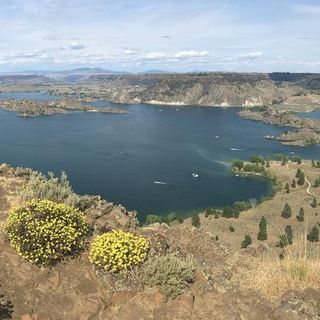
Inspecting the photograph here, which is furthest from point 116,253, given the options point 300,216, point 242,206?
point 242,206

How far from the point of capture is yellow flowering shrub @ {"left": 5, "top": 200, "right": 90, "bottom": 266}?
13.0 metres

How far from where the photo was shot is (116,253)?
12.7m

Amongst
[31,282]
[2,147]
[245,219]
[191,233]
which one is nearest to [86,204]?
[191,233]

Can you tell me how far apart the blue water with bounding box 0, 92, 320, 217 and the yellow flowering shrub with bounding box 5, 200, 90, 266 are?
7693 cm

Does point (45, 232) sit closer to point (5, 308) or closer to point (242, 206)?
point (5, 308)

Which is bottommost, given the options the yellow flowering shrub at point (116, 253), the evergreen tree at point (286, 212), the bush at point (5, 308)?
the evergreen tree at point (286, 212)

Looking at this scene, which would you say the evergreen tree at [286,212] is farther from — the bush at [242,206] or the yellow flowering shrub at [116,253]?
the yellow flowering shrub at [116,253]

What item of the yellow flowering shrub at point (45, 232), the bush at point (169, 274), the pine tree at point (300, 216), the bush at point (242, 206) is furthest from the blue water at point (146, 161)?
the bush at point (169, 274)

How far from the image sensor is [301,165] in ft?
446

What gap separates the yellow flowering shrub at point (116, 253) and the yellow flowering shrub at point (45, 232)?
0.83 meters

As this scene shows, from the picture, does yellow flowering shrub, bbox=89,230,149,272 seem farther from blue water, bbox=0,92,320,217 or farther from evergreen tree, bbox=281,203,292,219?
evergreen tree, bbox=281,203,292,219

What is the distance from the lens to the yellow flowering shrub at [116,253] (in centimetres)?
1265

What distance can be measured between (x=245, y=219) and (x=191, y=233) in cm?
7218

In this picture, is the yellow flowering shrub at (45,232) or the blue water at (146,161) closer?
the yellow flowering shrub at (45,232)
